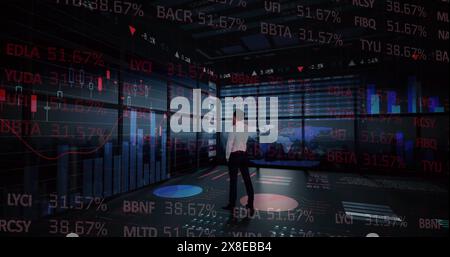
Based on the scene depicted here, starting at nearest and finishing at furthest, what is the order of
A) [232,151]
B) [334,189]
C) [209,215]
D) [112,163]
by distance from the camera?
[209,215], [232,151], [112,163], [334,189]

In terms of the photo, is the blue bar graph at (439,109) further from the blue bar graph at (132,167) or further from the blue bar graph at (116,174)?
the blue bar graph at (116,174)

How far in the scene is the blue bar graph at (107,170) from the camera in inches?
122

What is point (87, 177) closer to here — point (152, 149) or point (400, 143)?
point (152, 149)

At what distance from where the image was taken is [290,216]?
2600 mm

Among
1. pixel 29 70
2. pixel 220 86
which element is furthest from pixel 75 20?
pixel 220 86

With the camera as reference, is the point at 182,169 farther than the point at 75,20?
Yes

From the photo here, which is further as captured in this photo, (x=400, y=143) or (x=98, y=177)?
(x=400, y=143)

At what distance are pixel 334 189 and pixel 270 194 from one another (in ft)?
4.21

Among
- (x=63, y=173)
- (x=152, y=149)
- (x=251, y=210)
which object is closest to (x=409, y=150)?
(x=251, y=210)

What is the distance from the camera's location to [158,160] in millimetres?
4164

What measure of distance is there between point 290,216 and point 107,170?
267cm

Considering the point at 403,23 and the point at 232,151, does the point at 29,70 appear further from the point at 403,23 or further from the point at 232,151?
the point at 403,23

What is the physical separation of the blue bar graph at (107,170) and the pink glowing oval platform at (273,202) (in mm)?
2009

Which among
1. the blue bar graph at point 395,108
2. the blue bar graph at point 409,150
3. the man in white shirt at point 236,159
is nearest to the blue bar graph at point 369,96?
the blue bar graph at point 395,108
